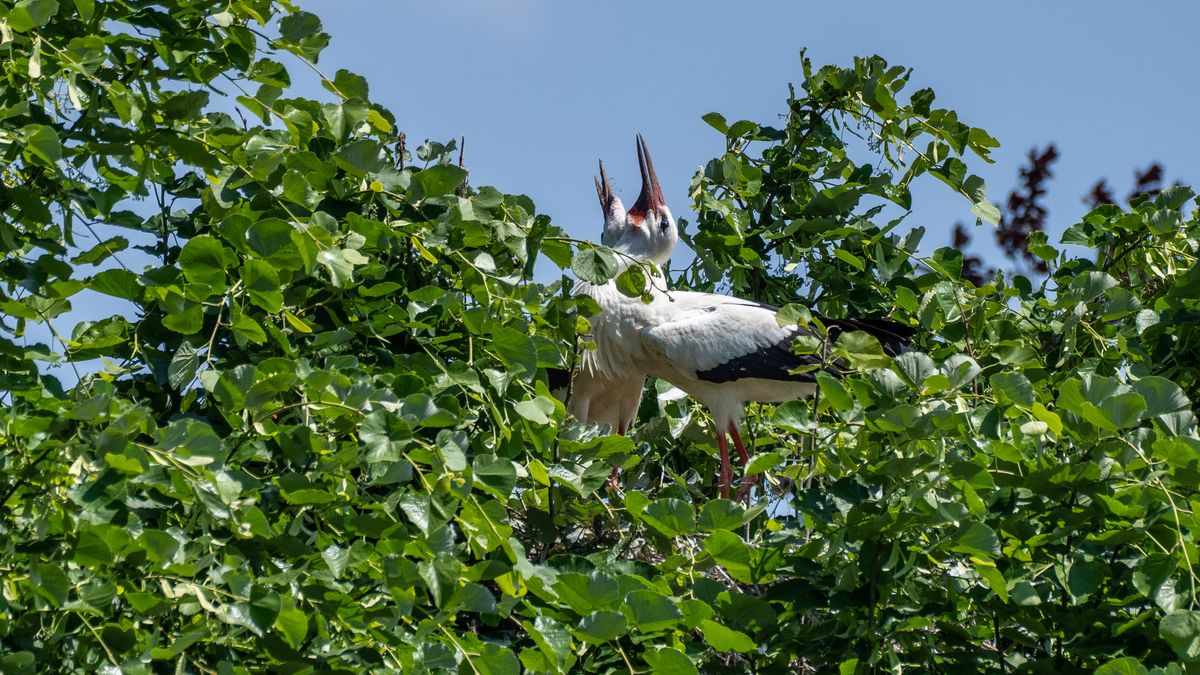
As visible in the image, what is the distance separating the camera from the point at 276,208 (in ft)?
10.5

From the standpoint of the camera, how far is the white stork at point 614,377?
5.66 m

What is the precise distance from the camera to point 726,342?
17.7ft

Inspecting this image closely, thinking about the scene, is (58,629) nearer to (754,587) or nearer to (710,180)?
(754,587)

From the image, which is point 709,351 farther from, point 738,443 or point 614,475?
point 614,475

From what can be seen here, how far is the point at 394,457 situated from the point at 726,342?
289cm

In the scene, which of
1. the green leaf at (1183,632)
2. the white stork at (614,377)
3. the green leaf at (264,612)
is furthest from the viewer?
the white stork at (614,377)

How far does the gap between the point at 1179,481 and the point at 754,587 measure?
145 cm

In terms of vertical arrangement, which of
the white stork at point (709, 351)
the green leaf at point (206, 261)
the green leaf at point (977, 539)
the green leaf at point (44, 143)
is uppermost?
the white stork at point (709, 351)

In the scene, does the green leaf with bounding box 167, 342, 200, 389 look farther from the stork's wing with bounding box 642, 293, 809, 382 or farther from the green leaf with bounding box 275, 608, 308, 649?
the stork's wing with bounding box 642, 293, 809, 382

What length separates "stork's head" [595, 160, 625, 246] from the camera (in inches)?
247

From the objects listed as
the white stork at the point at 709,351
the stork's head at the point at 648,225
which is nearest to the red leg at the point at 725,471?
the white stork at the point at 709,351

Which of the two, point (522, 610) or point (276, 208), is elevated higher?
point (276, 208)

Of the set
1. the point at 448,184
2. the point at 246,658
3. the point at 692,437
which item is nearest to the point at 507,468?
the point at 246,658

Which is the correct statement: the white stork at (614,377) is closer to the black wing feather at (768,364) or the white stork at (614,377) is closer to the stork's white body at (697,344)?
the stork's white body at (697,344)
